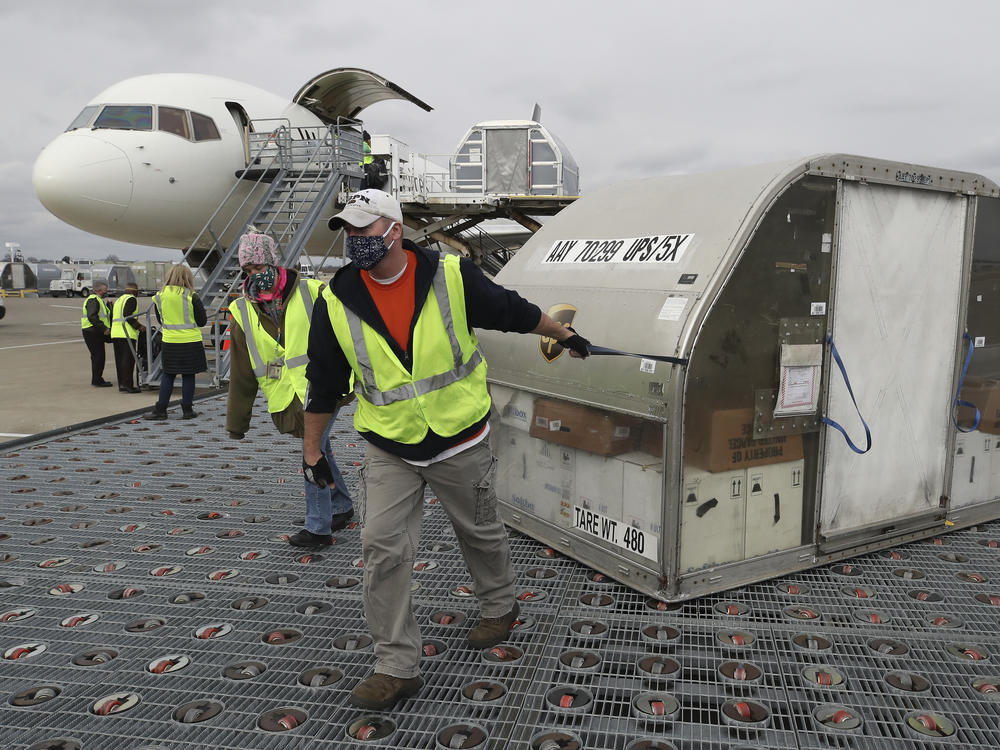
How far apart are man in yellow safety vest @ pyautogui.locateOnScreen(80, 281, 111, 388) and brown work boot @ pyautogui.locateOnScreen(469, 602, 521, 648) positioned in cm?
946

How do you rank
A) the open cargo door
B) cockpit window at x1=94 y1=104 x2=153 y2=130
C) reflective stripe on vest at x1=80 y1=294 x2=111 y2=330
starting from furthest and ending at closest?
the open cargo door
cockpit window at x1=94 y1=104 x2=153 y2=130
reflective stripe on vest at x1=80 y1=294 x2=111 y2=330

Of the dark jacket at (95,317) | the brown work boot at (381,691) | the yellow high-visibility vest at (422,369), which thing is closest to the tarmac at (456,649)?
the brown work boot at (381,691)

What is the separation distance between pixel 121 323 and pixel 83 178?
3.36 metres

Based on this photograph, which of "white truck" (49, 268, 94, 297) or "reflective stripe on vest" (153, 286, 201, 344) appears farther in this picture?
"white truck" (49, 268, 94, 297)

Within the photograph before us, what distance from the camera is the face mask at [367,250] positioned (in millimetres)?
2930

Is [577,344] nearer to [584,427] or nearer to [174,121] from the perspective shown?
[584,427]

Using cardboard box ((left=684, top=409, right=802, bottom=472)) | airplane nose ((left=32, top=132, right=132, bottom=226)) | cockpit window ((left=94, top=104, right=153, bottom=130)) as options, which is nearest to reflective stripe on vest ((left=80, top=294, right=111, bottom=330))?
airplane nose ((left=32, top=132, right=132, bottom=226))

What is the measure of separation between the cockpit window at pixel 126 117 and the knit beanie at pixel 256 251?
400 inches

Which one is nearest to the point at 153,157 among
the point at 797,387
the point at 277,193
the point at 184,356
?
the point at 277,193

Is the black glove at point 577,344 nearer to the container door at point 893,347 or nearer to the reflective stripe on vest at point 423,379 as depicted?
the reflective stripe on vest at point 423,379

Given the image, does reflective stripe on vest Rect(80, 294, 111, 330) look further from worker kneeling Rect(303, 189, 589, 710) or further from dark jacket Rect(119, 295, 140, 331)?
worker kneeling Rect(303, 189, 589, 710)

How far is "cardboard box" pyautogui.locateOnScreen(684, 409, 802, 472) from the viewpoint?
3.62 metres

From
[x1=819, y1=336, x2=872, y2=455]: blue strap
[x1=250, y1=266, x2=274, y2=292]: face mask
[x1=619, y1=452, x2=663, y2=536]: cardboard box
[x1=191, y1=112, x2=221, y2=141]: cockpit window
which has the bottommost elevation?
[x1=619, y1=452, x2=663, y2=536]: cardboard box

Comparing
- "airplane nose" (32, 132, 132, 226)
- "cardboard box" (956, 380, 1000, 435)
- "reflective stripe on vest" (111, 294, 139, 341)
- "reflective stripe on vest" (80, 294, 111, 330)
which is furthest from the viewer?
"airplane nose" (32, 132, 132, 226)
